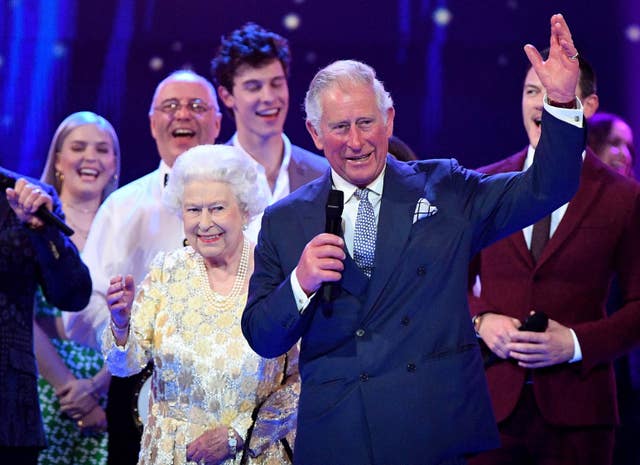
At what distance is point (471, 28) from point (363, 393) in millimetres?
3129

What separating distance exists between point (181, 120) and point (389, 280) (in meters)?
2.23

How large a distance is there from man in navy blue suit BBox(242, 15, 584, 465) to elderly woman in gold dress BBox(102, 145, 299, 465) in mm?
551

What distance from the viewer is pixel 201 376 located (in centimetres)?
315

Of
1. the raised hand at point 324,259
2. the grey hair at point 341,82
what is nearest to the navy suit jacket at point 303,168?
the grey hair at point 341,82

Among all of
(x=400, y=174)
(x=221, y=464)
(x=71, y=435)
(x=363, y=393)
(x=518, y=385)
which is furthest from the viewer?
(x=71, y=435)

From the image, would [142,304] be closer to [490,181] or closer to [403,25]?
[490,181]

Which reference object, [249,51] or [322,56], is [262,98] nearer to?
[249,51]

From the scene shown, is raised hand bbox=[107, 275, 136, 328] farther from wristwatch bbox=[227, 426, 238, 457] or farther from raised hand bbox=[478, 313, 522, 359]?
raised hand bbox=[478, 313, 522, 359]

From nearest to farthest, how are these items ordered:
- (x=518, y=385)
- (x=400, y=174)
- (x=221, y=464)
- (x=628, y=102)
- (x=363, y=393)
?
(x=363, y=393)
(x=400, y=174)
(x=221, y=464)
(x=518, y=385)
(x=628, y=102)

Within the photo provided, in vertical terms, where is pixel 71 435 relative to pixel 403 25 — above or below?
below

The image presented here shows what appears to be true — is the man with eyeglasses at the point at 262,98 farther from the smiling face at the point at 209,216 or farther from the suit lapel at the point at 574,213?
the suit lapel at the point at 574,213

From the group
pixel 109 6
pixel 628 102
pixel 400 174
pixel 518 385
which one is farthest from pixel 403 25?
pixel 400 174

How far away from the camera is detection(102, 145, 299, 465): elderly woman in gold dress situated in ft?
10.3

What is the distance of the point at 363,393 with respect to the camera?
2500mm
